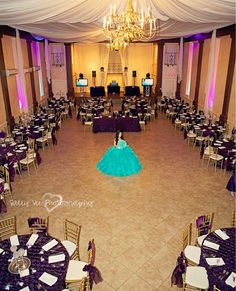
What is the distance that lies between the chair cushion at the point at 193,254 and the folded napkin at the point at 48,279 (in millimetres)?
2467

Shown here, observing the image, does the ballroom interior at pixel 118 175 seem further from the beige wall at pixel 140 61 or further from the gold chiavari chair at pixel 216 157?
the beige wall at pixel 140 61

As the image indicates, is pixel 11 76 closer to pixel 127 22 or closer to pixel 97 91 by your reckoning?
pixel 127 22

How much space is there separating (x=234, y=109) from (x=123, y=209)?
764cm

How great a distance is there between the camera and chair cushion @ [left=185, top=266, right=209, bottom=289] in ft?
14.5

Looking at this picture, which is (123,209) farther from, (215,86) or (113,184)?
(215,86)

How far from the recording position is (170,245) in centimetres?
598

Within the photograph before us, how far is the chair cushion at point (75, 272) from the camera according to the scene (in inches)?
179

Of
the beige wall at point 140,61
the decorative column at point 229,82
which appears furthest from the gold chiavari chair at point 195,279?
the beige wall at point 140,61

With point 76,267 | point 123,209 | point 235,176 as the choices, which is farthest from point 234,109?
point 76,267

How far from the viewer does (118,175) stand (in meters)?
9.27

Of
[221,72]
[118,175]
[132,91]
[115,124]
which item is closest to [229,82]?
[221,72]

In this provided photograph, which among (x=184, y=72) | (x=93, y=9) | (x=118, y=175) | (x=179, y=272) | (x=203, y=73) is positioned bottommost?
(x=118, y=175)

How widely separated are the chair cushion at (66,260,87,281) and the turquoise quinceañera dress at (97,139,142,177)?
15.3 ft

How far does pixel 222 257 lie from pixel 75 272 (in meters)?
2.56
